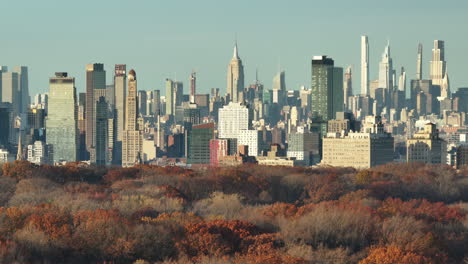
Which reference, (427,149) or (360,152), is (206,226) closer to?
(427,149)

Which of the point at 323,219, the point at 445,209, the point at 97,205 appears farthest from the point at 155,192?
the point at 323,219

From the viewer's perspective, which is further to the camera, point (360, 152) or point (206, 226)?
point (360, 152)

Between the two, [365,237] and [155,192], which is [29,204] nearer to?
[155,192]

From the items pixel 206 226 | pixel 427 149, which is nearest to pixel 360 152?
pixel 427 149

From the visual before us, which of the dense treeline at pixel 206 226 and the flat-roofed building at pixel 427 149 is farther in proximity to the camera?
the flat-roofed building at pixel 427 149

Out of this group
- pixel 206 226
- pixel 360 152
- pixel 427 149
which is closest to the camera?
pixel 206 226

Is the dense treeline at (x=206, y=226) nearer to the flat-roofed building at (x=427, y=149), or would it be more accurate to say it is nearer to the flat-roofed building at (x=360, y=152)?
the flat-roofed building at (x=427, y=149)

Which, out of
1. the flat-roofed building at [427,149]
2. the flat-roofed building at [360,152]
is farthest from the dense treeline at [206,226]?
the flat-roofed building at [360,152]

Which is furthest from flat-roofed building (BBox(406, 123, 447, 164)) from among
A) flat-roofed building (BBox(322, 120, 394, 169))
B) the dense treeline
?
the dense treeline
